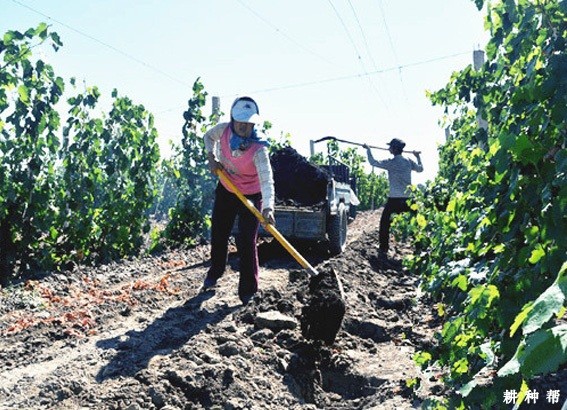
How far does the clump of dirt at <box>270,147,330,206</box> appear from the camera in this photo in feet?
29.9

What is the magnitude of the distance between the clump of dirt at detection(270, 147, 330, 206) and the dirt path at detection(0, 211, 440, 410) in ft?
7.61

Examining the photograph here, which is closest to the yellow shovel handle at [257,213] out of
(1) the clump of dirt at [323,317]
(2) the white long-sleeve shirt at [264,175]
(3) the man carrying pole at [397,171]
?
(2) the white long-sleeve shirt at [264,175]

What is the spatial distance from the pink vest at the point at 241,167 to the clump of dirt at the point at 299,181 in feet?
11.7

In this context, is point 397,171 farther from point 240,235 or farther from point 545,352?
point 545,352

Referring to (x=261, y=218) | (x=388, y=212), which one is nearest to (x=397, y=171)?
(x=388, y=212)

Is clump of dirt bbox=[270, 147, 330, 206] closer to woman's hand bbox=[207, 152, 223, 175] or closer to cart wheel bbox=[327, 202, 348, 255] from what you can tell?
cart wheel bbox=[327, 202, 348, 255]

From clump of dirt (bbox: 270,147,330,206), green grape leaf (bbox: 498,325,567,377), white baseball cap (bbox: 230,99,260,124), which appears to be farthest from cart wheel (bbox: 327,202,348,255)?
green grape leaf (bbox: 498,325,567,377)

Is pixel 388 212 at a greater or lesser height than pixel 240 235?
A: greater

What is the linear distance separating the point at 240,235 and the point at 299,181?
3.92 m

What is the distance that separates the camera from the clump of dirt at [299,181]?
29.9 ft

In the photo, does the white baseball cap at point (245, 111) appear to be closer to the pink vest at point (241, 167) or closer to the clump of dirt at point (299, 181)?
the pink vest at point (241, 167)

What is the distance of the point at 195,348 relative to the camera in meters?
4.16

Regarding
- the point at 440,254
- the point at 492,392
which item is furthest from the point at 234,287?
the point at 492,392

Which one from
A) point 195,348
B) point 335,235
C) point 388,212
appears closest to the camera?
point 195,348
